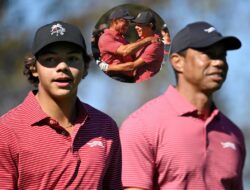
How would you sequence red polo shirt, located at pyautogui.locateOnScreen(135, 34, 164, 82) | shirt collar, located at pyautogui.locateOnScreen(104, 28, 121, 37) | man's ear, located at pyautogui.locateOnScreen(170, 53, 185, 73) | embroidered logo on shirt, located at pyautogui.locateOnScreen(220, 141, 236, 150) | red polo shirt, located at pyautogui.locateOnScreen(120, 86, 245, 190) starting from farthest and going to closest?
shirt collar, located at pyautogui.locateOnScreen(104, 28, 121, 37), red polo shirt, located at pyautogui.locateOnScreen(135, 34, 164, 82), man's ear, located at pyautogui.locateOnScreen(170, 53, 185, 73), embroidered logo on shirt, located at pyautogui.locateOnScreen(220, 141, 236, 150), red polo shirt, located at pyautogui.locateOnScreen(120, 86, 245, 190)

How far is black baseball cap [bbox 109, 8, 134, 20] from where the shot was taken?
346 inches

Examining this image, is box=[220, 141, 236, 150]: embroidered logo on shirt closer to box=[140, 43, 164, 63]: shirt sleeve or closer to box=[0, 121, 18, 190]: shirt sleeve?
box=[140, 43, 164, 63]: shirt sleeve

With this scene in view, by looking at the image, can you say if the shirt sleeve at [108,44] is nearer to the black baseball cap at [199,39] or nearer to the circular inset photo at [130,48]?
the circular inset photo at [130,48]

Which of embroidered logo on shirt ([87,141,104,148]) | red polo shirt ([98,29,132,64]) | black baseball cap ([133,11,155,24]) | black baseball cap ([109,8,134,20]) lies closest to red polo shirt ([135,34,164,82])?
red polo shirt ([98,29,132,64])

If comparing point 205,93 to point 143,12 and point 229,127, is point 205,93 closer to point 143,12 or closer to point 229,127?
point 229,127

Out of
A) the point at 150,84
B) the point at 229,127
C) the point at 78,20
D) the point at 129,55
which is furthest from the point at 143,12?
the point at 78,20

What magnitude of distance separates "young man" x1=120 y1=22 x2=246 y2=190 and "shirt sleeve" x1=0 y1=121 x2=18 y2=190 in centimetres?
105

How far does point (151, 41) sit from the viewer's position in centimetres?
840

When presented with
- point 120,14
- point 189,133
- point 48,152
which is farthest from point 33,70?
point 120,14

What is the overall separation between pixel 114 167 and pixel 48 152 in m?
0.49

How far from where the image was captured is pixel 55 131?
6254 mm

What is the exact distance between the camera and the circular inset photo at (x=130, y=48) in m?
8.24

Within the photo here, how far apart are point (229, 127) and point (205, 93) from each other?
0.31 m

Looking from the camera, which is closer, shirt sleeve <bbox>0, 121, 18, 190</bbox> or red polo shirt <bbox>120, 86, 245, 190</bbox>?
shirt sleeve <bbox>0, 121, 18, 190</bbox>
